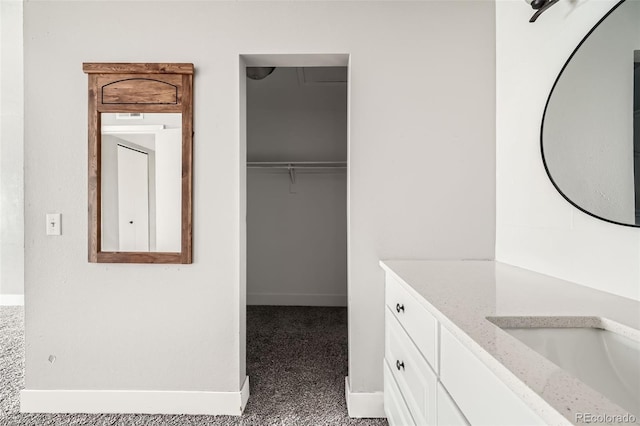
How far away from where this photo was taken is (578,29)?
128cm

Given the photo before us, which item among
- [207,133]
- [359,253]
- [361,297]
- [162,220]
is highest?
[207,133]

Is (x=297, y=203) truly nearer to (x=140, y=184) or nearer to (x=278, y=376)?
(x=278, y=376)

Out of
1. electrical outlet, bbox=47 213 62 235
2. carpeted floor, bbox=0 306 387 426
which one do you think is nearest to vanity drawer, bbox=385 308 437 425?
carpeted floor, bbox=0 306 387 426

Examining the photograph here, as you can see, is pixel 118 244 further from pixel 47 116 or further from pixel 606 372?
pixel 606 372

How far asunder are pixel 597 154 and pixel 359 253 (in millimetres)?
1118

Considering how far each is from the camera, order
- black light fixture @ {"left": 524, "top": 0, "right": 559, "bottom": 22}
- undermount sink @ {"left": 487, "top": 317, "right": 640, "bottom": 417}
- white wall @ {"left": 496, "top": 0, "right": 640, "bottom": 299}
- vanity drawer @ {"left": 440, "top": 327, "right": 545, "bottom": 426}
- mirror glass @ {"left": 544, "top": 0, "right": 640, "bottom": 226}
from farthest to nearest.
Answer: black light fixture @ {"left": 524, "top": 0, "right": 559, "bottom": 22}
white wall @ {"left": 496, "top": 0, "right": 640, "bottom": 299}
mirror glass @ {"left": 544, "top": 0, "right": 640, "bottom": 226}
undermount sink @ {"left": 487, "top": 317, "right": 640, "bottom": 417}
vanity drawer @ {"left": 440, "top": 327, "right": 545, "bottom": 426}

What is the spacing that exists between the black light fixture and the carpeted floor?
2067 millimetres

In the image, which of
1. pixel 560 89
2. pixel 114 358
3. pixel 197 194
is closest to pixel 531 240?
pixel 560 89

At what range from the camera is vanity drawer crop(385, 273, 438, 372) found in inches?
43.1

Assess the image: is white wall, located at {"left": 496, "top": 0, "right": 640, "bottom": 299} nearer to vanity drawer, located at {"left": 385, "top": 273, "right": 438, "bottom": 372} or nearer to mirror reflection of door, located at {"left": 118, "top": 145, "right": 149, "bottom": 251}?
vanity drawer, located at {"left": 385, "top": 273, "right": 438, "bottom": 372}

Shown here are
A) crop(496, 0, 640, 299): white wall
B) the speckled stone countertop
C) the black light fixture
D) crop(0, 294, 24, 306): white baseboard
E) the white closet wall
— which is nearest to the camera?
the speckled stone countertop

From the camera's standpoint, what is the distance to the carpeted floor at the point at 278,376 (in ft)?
6.19

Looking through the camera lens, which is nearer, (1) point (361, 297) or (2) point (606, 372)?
(2) point (606, 372)

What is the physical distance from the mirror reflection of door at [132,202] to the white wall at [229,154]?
0.50 ft
